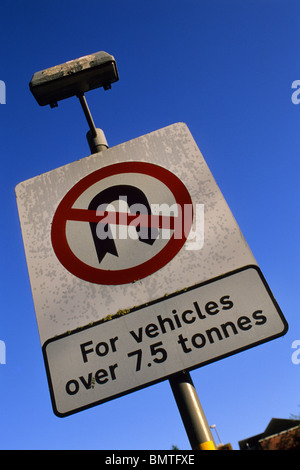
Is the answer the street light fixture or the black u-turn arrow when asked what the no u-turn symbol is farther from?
the street light fixture

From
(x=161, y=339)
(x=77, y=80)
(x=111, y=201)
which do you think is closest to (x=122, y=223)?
(x=111, y=201)

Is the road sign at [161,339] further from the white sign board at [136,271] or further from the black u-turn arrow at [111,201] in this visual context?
the black u-turn arrow at [111,201]

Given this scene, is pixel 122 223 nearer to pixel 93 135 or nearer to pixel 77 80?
pixel 93 135

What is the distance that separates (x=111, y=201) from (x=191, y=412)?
687mm

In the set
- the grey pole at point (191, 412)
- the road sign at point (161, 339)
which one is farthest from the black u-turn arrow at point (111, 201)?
the grey pole at point (191, 412)

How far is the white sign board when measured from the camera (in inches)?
29.3

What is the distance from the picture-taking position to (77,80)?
122 cm

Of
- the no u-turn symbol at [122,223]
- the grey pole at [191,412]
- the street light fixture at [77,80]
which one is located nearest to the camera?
the grey pole at [191,412]

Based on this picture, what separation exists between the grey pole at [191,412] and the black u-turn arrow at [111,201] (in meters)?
0.40

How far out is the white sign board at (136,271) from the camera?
2.44 feet

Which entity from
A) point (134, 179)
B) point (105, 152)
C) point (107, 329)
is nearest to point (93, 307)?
point (107, 329)

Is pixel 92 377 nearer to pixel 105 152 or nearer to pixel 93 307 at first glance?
pixel 93 307

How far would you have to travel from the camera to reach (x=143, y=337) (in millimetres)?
768
